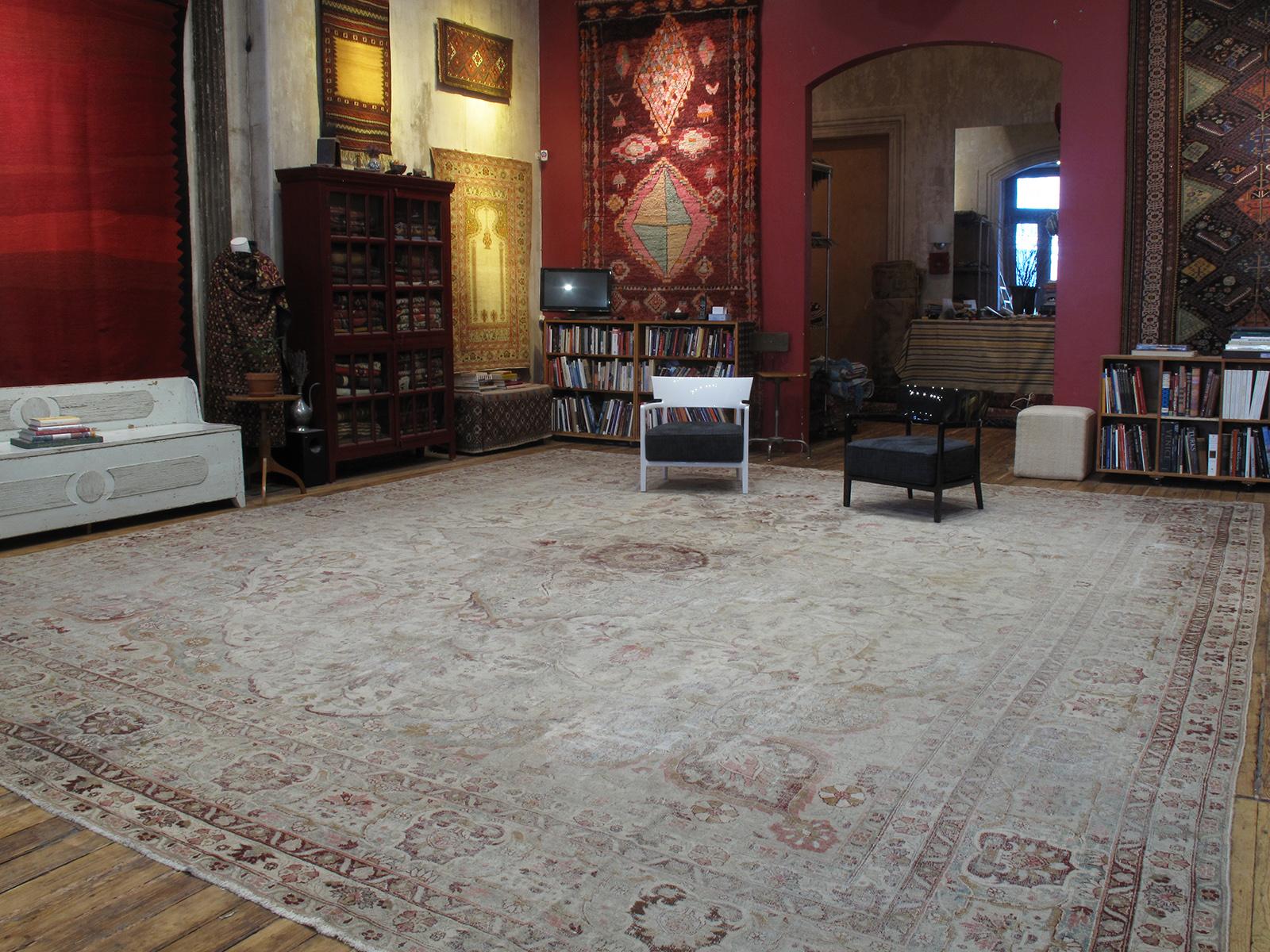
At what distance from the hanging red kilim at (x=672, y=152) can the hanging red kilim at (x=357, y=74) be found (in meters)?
2.07

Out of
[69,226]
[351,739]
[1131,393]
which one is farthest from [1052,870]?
[69,226]

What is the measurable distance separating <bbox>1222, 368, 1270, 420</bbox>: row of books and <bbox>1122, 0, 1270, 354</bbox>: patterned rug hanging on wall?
573mm

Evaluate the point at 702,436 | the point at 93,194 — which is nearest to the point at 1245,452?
the point at 702,436

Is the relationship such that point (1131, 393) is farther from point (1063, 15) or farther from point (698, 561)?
point (698, 561)

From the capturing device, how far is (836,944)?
2264 millimetres

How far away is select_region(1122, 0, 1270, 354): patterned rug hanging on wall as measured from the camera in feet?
24.4

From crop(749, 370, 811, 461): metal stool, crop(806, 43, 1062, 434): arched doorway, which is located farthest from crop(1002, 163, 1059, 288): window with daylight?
crop(749, 370, 811, 461): metal stool

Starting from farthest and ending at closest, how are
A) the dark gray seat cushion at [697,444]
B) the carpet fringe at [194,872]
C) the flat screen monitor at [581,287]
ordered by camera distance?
the flat screen monitor at [581,287] < the dark gray seat cushion at [697,444] < the carpet fringe at [194,872]

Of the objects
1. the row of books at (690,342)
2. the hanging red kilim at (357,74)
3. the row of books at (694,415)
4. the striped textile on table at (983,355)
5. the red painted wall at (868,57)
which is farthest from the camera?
the striped textile on table at (983,355)

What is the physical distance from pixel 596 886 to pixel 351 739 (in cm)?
109

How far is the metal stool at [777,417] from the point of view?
29.6ft

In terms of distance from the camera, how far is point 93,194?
22.3 feet

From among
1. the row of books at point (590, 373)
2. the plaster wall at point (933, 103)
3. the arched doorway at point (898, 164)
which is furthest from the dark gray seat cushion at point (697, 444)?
the plaster wall at point (933, 103)

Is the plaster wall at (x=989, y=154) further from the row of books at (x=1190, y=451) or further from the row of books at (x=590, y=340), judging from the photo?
the row of books at (x=1190, y=451)
